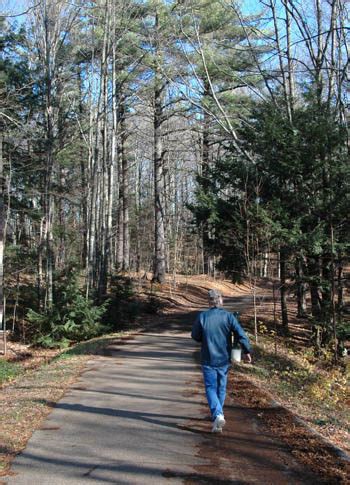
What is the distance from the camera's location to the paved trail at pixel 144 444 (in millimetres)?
4770

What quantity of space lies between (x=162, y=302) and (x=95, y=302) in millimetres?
6306

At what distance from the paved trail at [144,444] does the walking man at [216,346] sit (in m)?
0.44

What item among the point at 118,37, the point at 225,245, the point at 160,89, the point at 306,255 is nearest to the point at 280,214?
the point at 306,255

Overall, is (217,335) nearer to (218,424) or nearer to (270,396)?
(218,424)

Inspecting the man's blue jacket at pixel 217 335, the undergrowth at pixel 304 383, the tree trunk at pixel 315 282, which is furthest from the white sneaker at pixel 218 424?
the tree trunk at pixel 315 282

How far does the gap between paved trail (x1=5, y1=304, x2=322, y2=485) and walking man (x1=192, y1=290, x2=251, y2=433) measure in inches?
17.5

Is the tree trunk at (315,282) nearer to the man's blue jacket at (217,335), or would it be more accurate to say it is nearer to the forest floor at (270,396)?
the forest floor at (270,396)

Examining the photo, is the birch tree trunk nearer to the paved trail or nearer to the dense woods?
the dense woods

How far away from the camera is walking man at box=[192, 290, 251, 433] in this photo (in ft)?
20.6

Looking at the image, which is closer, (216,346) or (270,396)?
(216,346)

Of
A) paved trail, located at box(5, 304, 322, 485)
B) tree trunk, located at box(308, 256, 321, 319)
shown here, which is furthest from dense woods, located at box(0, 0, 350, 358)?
paved trail, located at box(5, 304, 322, 485)

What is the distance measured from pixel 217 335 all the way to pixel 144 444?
1.54 m

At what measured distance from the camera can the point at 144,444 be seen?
573 centimetres

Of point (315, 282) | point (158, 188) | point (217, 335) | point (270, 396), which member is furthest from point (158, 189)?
point (217, 335)
